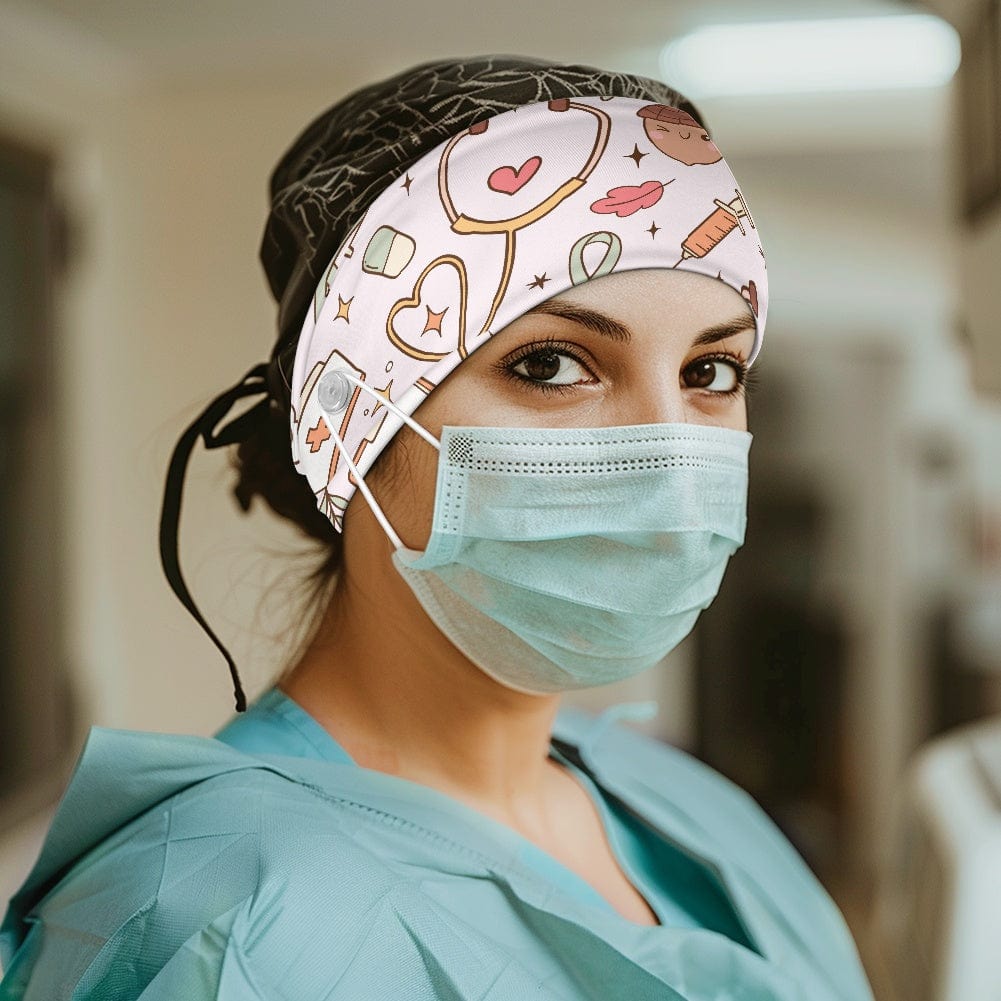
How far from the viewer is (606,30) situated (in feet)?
3.12

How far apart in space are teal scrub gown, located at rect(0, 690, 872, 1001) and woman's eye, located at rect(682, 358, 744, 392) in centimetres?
34

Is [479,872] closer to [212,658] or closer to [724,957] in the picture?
[724,957]

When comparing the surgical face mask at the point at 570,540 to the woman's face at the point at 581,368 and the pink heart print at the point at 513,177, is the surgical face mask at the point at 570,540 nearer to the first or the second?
the woman's face at the point at 581,368

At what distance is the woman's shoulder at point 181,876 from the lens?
610 millimetres

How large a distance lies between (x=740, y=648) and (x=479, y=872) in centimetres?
313

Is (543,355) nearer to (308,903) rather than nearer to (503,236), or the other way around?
(503,236)

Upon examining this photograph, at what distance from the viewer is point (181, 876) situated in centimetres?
66

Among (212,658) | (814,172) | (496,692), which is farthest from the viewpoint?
(814,172)

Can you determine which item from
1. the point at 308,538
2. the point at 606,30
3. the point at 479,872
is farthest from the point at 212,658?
the point at 606,30

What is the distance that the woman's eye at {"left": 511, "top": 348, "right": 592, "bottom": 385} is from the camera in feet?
2.41

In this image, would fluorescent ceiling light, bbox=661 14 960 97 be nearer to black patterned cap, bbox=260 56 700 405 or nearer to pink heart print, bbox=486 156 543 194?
black patterned cap, bbox=260 56 700 405

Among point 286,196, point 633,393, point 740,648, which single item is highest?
point 286,196

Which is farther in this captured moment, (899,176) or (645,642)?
(899,176)

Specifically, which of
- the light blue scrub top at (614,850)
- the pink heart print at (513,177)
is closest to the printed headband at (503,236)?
the pink heart print at (513,177)
